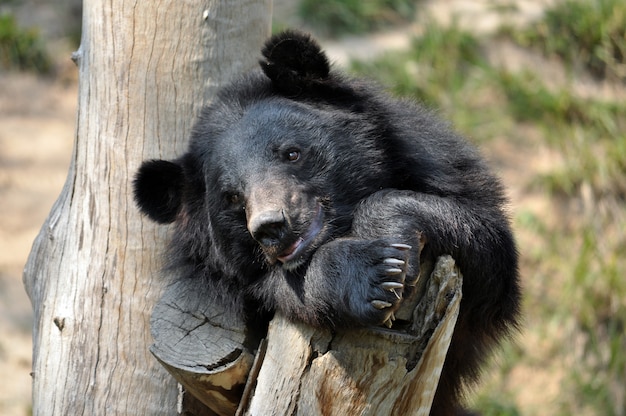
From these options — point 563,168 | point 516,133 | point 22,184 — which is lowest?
point 22,184

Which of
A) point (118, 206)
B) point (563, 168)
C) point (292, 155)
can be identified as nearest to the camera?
point (292, 155)

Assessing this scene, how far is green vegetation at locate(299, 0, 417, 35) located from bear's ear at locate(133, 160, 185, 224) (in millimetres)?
6009

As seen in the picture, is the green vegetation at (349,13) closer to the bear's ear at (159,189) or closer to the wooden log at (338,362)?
the bear's ear at (159,189)

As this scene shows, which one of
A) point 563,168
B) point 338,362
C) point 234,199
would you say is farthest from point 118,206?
point 563,168

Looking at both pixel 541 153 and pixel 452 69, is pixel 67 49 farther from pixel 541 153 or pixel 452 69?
pixel 541 153

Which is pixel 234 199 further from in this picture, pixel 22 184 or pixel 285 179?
pixel 22 184

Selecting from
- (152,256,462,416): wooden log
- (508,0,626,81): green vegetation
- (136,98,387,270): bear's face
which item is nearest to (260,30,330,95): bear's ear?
(136,98,387,270): bear's face

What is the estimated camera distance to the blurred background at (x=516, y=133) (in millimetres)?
7633

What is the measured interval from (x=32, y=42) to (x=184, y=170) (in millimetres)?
6424

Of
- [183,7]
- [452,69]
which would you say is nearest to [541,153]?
[452,69]

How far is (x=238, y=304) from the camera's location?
353cm

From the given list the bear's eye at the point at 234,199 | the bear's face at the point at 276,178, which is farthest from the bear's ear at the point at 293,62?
the bear's eye at the point at 234,199

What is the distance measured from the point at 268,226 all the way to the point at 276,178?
0.93 feet

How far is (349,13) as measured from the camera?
9469 millimetres
